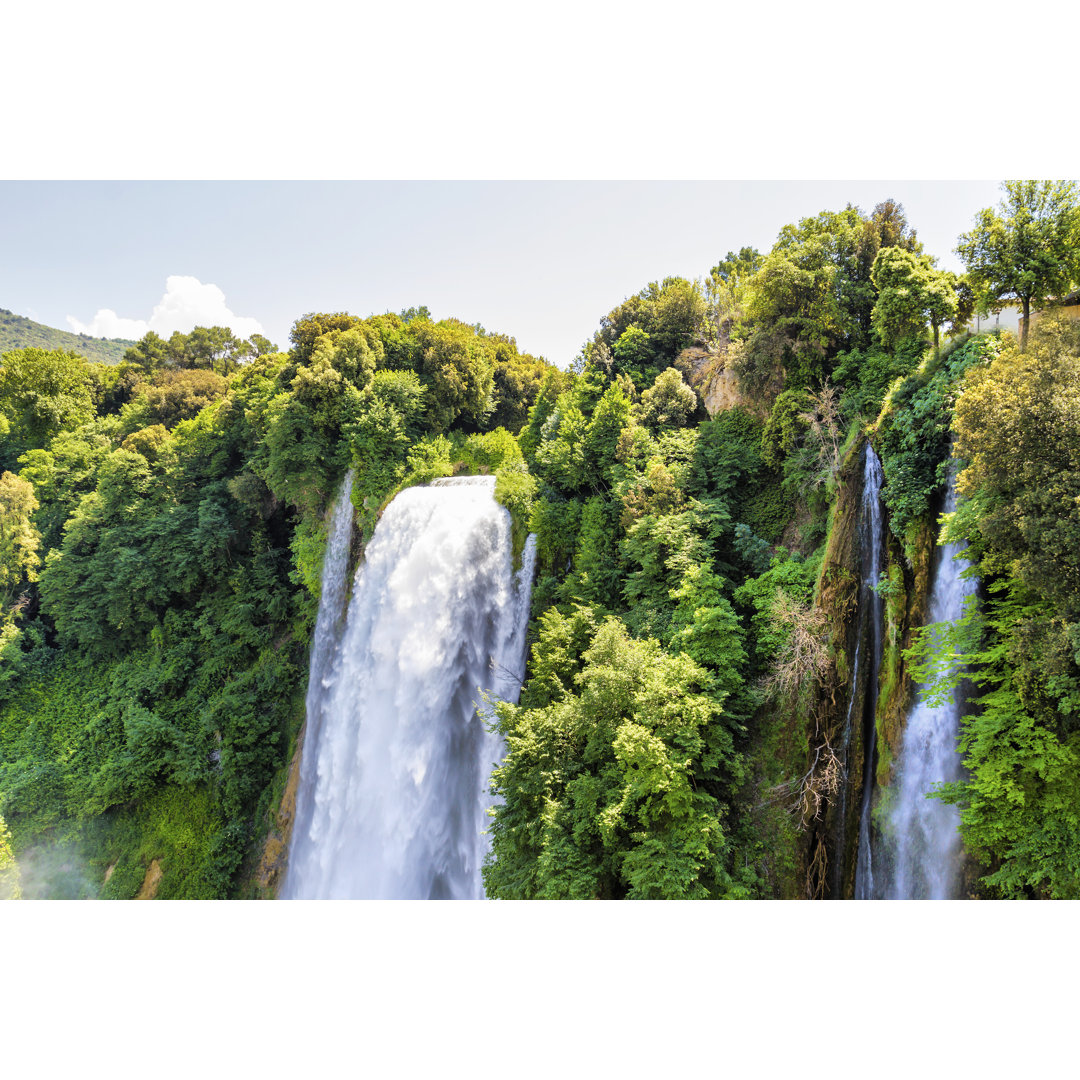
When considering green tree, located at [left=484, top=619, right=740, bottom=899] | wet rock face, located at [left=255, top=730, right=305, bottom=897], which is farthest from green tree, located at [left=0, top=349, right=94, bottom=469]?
green tree, located at [left=484, top=619, right=740, bottom=899]

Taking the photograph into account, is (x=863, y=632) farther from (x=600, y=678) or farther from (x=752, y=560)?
(x=600, y=678)

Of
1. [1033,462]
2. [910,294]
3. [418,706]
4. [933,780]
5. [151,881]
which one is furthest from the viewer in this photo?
[151,881]

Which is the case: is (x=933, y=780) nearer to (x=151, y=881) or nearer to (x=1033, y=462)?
(x=1033, y=462)

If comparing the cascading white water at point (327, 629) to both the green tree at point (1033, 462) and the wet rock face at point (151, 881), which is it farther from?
the green tree at point (1033, 462)

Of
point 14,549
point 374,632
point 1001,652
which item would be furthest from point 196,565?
point 1001,652

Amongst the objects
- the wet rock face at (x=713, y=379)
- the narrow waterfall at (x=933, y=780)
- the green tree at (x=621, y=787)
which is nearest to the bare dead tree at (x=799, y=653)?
the green tree at (x=621, y=787)

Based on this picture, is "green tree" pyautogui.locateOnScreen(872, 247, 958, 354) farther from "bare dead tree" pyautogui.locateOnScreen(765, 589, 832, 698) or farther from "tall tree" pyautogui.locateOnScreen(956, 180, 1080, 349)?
"bare dead tree" pyautogui.locateOnScreen(765, 589, 832, 698)

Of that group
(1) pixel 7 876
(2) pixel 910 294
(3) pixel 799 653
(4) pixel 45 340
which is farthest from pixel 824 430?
(4) pixel 45 340
